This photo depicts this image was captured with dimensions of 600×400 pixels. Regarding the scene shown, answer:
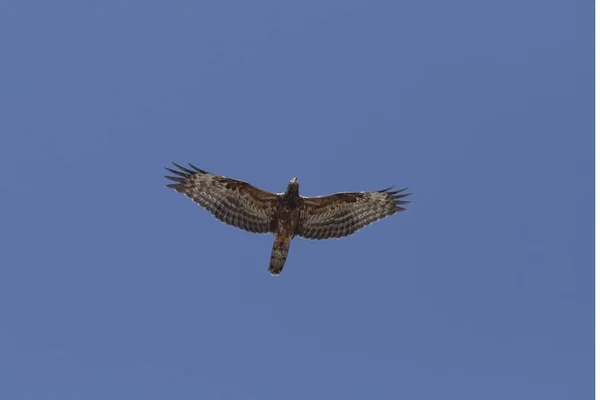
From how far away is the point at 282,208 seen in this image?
101 feet

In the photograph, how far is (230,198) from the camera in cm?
3127

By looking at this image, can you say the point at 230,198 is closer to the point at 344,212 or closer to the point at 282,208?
the point at 282,208

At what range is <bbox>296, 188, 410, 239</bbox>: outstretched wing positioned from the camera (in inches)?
1238

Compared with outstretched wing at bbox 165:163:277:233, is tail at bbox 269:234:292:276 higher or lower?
lower

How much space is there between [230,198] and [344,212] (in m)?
3.40

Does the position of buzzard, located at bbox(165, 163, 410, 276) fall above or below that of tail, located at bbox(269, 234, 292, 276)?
above

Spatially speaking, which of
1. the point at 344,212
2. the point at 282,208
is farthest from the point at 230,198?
the point at 344,212

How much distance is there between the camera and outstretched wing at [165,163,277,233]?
30875 millimetres

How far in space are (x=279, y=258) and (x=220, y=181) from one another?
2.78 metres

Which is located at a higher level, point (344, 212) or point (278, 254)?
point (344, 212)

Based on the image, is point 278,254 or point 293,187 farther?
point 278,254

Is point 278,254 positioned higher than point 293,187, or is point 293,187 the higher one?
point 293,187

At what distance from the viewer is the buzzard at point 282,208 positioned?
30844 mm

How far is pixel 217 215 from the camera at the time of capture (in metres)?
31.2
